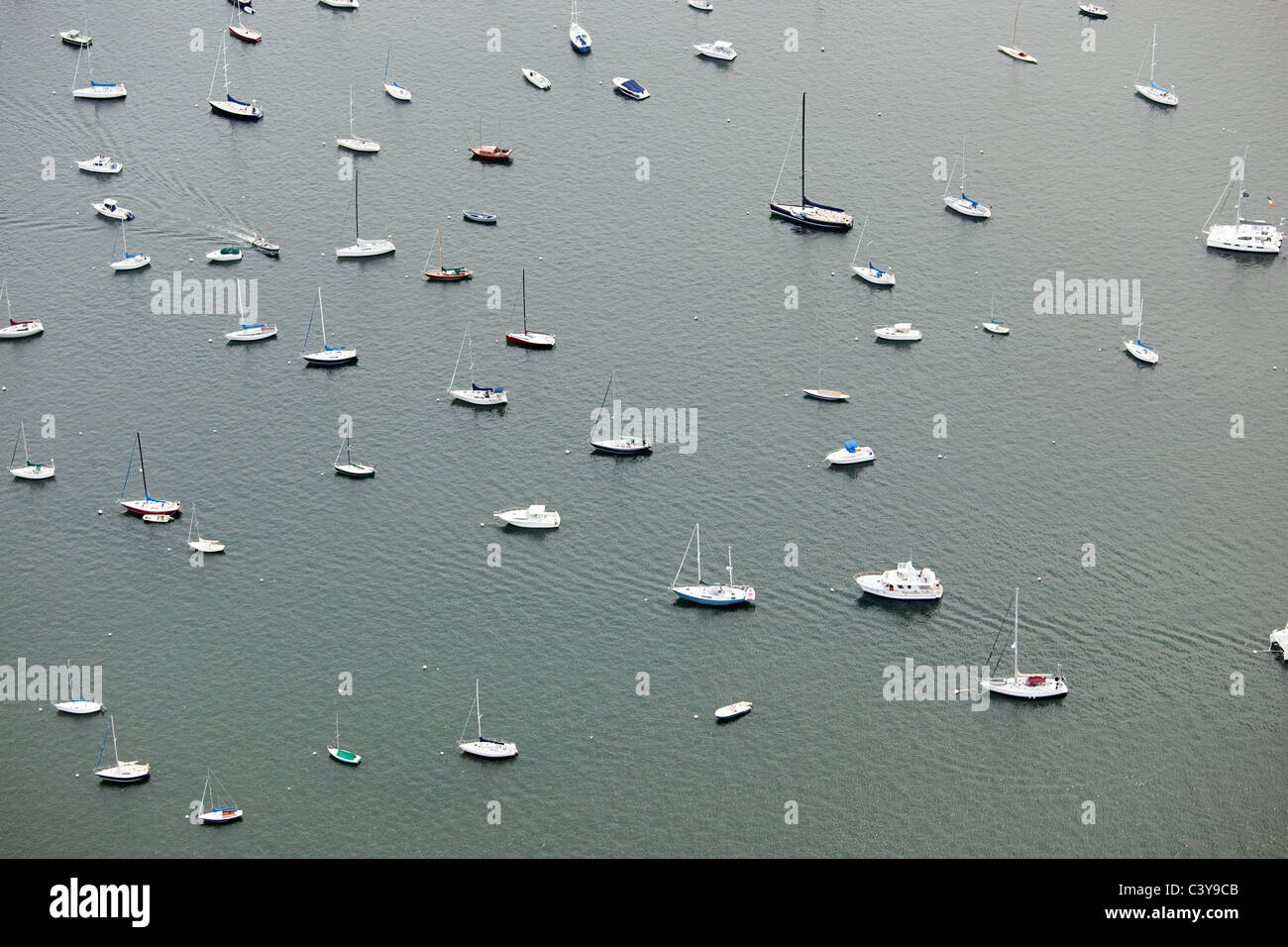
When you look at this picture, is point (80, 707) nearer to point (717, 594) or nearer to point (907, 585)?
point (717, 594)

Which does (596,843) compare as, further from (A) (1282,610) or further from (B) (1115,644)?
(A) (1282,610)

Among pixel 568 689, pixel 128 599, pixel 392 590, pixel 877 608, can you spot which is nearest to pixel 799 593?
pixel 877 608

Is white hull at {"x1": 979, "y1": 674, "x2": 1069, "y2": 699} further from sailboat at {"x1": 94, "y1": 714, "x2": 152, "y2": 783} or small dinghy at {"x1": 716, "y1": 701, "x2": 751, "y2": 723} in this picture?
sailboat at {"x1": 94, "y1": 714, "x2": 152, "y2": 783}

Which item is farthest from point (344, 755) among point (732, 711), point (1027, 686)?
point (1027, 686)

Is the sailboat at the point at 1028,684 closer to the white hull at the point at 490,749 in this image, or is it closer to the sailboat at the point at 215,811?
the white hull at the point at 490,749

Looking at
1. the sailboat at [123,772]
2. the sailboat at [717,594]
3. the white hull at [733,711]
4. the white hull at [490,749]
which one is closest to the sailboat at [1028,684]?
the white hull at [733,711]

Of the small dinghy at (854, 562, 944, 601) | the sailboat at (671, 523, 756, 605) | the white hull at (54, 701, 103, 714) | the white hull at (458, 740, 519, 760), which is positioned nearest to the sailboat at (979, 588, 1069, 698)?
the small dinghy at (854, 562, 944, 601)
